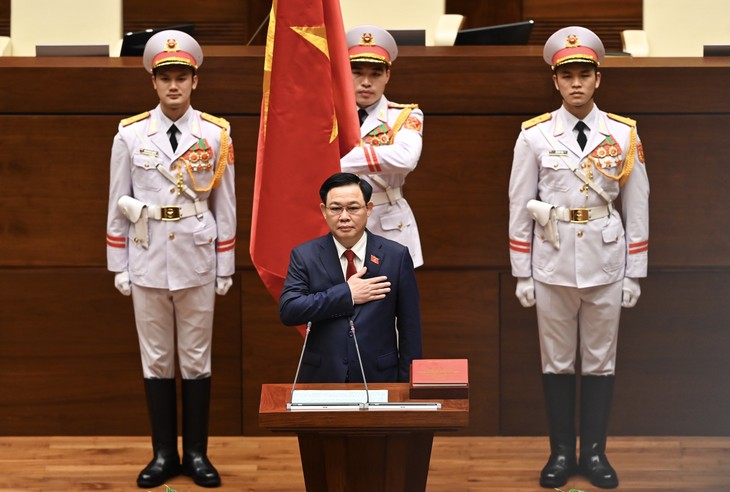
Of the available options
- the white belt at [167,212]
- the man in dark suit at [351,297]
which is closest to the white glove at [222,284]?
the white belt at [167,212]

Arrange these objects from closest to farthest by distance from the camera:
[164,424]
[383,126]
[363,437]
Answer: [363,437], [383,126], [164,424]

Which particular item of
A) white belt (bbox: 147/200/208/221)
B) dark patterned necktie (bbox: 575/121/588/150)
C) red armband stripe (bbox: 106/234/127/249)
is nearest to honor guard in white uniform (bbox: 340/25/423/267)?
dark patterned necktie (bbox: 575/121/588/150)

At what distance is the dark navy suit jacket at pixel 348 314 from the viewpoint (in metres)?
3.63

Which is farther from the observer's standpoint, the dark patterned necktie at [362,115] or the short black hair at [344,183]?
the dark patterned necktie at [362,115]

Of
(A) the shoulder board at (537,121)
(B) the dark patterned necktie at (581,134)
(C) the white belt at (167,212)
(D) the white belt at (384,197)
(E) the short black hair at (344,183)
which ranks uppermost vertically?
(A) the shoulder board at (537,121)

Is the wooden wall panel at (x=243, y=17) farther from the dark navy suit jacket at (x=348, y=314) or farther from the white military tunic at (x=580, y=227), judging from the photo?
the dark navy suit jacket at (x=348, y=314)

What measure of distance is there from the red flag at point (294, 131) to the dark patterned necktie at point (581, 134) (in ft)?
3.44

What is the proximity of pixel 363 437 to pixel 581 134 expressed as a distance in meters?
1.86

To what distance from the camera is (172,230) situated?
4824mm

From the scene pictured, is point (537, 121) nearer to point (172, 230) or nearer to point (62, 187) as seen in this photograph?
point (172, 230)

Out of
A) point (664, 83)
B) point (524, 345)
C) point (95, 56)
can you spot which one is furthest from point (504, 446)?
point (95, 56)

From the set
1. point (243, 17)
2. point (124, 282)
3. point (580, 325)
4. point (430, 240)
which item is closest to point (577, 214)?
point (580, 325)

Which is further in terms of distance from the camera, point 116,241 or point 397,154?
point 116,241

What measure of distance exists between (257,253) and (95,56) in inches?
75.0
